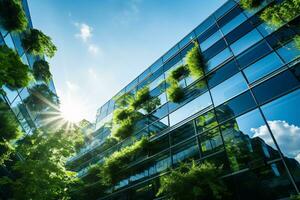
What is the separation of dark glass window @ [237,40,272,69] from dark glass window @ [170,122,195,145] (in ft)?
14.6

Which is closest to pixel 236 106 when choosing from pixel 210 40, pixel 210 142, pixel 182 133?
pixel 210 142

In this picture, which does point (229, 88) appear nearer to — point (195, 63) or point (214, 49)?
point (195, 63)

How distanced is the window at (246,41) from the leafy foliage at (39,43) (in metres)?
11.0

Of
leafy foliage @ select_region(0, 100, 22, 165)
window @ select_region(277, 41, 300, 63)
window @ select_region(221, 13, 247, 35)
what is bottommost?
leafy foliage @ select_region(0, 100, 22, 165)

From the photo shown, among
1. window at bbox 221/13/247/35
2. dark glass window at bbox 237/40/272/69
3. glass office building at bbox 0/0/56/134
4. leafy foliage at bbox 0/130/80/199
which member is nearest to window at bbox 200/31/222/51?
window at bbox 221/13/247/35

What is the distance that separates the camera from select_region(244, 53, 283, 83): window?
10969mm

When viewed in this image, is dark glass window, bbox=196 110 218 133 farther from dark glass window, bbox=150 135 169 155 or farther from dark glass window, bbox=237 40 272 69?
dark glass window, bbox=237 40 272 69

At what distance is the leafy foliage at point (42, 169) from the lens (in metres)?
10.9

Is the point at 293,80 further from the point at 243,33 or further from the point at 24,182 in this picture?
the point at 24,182

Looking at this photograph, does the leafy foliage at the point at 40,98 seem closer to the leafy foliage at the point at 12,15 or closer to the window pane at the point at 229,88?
the leafy foliage at the point at 12,15

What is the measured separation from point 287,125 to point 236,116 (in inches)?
96.6

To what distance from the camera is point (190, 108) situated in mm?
14547

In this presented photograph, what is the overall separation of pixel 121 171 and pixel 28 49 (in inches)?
392

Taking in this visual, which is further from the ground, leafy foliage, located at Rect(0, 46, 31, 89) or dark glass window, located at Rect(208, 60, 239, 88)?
dark glass window, located at Rect(208, 60, 239, 88)
